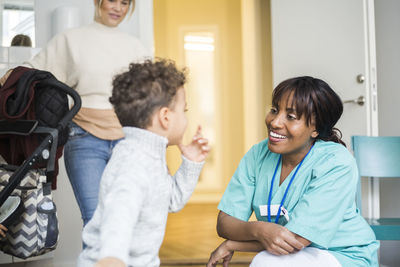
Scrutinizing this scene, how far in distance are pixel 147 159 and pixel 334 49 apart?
199 cm

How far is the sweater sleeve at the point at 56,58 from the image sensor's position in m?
1.77

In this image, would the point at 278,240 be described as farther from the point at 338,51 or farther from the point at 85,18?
the point at 85,18

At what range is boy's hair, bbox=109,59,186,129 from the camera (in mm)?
1070

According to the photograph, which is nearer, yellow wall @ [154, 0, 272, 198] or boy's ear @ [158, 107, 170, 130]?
boy's ear @ [158, 107, 170, 130]

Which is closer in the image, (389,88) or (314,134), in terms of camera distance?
(314,134)

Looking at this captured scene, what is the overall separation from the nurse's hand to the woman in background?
23.4 inches

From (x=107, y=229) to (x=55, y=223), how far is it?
837mm

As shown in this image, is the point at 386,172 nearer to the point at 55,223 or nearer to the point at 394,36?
the point at 394,36

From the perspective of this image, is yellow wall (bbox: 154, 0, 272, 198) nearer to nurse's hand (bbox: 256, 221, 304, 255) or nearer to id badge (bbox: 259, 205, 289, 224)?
id badge (bbox: 259, 205, 289, 224)

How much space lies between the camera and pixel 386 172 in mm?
2242

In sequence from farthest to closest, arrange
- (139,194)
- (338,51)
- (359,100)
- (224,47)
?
(224,47), (338,51), (359,100), (139,194)

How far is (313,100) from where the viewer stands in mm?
1389

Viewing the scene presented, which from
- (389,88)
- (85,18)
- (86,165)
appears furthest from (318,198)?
(85,18)

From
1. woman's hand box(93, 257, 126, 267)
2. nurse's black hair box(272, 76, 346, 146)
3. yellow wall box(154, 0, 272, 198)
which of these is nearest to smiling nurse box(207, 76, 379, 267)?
nurse's black hair box(272, 76, 346, 146)
